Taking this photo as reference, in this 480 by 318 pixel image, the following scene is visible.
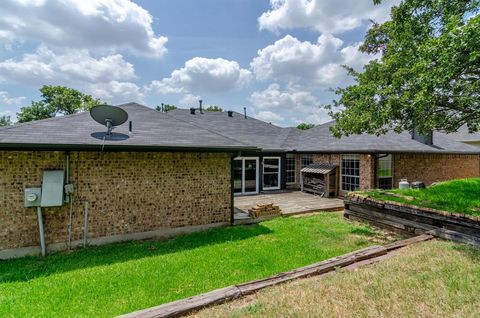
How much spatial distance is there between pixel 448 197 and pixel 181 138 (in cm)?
801

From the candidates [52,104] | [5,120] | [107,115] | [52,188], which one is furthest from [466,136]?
[5,120]

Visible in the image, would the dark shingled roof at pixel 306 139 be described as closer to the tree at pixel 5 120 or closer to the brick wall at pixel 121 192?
the brick wall at pixel 121 192

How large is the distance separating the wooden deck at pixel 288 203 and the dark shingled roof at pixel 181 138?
2.35 m

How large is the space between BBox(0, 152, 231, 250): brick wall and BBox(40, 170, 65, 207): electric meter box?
208mm

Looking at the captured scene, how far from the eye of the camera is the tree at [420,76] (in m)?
4.90

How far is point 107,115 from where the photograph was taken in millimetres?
6688

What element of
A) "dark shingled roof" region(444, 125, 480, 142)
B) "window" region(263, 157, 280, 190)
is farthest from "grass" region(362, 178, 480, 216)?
"dark shingled roof" region(444, 125, 480, 142)

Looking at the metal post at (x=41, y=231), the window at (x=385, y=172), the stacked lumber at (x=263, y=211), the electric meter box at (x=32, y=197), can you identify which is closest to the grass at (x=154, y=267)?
the metal post at (x=41, y=231)

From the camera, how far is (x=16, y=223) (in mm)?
5453

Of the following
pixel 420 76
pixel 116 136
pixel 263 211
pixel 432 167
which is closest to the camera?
pixel 420 76

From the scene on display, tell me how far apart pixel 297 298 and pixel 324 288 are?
1.55ft

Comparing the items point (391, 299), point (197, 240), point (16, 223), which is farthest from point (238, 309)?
point (16, 223)

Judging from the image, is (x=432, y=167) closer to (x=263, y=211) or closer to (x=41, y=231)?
(x=263, y=211)

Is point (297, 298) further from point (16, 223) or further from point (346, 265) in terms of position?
point (16, 223)
